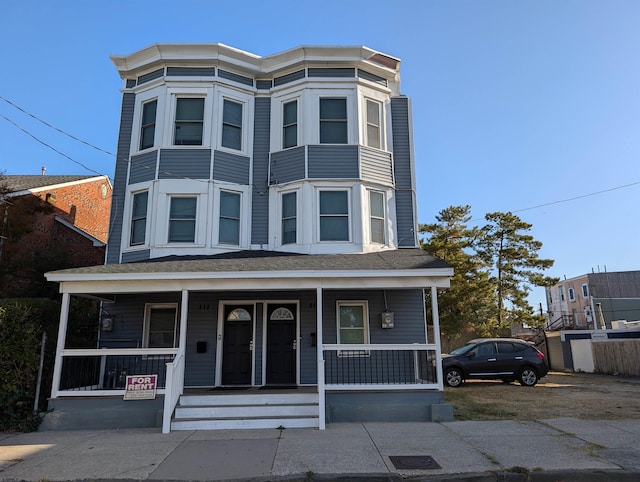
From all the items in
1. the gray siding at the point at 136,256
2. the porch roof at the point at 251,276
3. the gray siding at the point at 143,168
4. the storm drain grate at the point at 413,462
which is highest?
the gray siding at the point at 143,168

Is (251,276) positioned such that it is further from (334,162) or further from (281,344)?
(334,162)

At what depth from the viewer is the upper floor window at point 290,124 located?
13266 mm

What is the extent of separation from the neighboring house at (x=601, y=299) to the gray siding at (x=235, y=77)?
37.5 meters

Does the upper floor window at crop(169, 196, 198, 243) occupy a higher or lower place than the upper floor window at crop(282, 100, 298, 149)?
lower

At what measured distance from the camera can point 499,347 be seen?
15023 millimetres

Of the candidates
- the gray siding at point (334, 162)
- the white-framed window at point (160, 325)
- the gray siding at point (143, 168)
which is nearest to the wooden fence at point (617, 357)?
the gray siding at point (334, 162)

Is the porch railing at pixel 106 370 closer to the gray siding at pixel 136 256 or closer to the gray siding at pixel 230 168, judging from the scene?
the gray siding at pixel 136 256

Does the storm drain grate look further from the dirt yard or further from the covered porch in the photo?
the dirt yard

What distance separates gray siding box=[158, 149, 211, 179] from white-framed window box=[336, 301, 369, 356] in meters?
5.16

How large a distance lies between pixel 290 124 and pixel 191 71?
320 centimetres

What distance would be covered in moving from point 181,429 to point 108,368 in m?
3.88

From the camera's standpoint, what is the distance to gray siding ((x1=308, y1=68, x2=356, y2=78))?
13.4 m

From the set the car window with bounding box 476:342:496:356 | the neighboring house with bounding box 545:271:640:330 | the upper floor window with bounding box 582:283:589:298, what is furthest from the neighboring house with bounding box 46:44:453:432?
the upper floor window with bounding box 582:283:589:298

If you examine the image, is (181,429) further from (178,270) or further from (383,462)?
(383,462)
